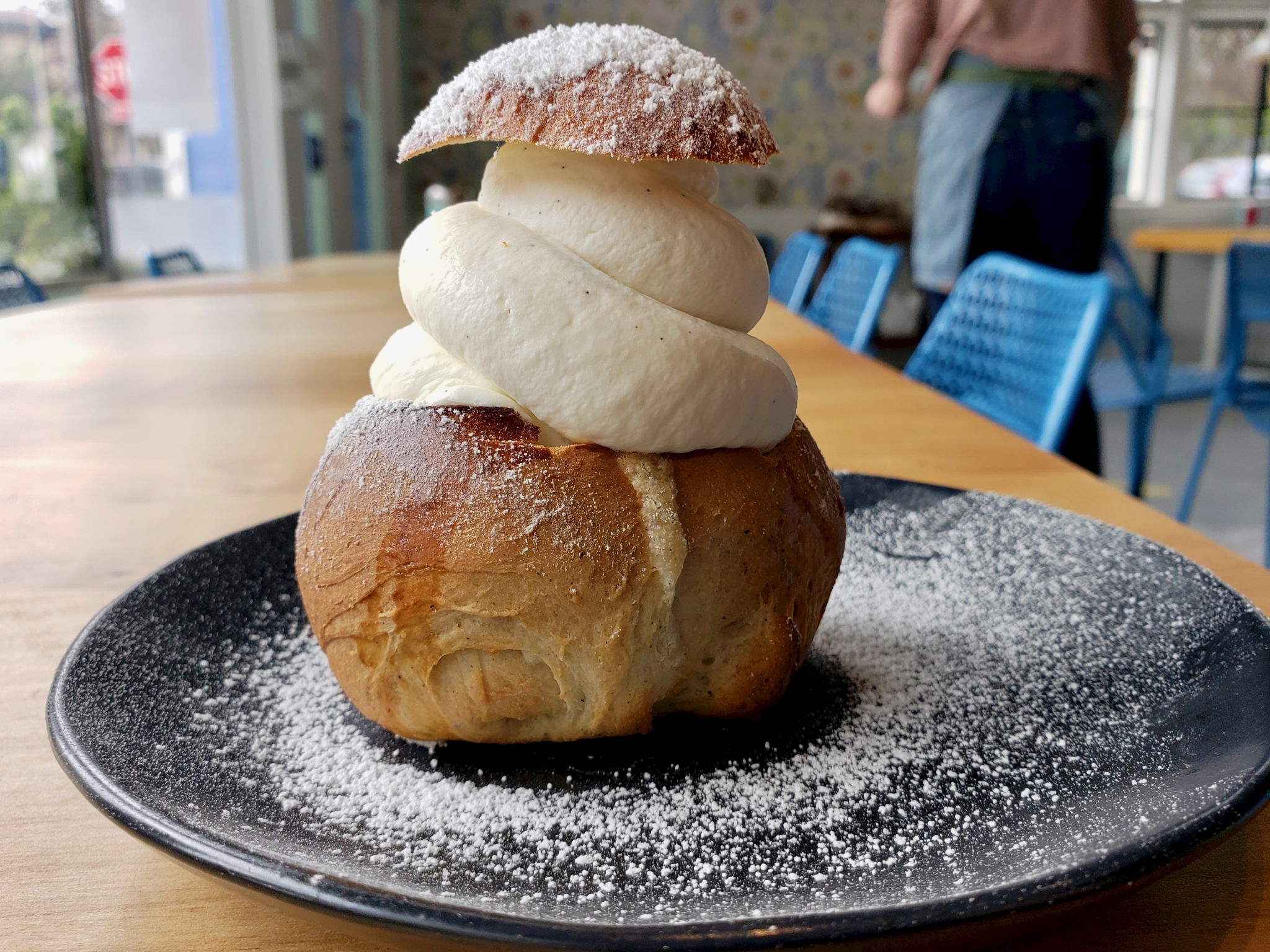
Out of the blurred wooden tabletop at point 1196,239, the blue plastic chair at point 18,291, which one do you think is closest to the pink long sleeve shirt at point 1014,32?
the blue plastic chair at point 18,291

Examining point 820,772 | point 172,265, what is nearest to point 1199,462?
point 820,772

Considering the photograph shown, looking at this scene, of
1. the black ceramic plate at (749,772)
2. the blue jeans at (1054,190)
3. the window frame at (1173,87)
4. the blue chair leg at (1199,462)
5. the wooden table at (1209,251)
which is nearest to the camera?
the black ceramic plate at (749,772)

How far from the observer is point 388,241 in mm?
6008

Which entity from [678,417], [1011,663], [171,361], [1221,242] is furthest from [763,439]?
[1221,242]

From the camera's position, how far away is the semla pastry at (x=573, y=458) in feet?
1.83

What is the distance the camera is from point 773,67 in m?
6.32

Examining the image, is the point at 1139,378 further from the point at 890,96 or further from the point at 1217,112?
the point at 1217,112

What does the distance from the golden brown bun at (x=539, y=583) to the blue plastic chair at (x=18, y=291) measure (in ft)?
10.4

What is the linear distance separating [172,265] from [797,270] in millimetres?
2494

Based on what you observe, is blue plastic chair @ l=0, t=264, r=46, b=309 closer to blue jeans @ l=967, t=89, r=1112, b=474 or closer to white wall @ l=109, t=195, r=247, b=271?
white wall @ l=109, t=195, r=247, b=271

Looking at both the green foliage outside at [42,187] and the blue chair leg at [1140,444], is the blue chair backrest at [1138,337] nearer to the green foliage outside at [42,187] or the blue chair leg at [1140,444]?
the blue chair leg at [1140,444]

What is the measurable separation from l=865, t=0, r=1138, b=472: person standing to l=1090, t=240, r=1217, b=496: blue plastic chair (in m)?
1.06

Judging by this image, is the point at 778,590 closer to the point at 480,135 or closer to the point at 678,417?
the point at 678,417

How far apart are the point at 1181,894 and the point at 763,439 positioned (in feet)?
1.05
